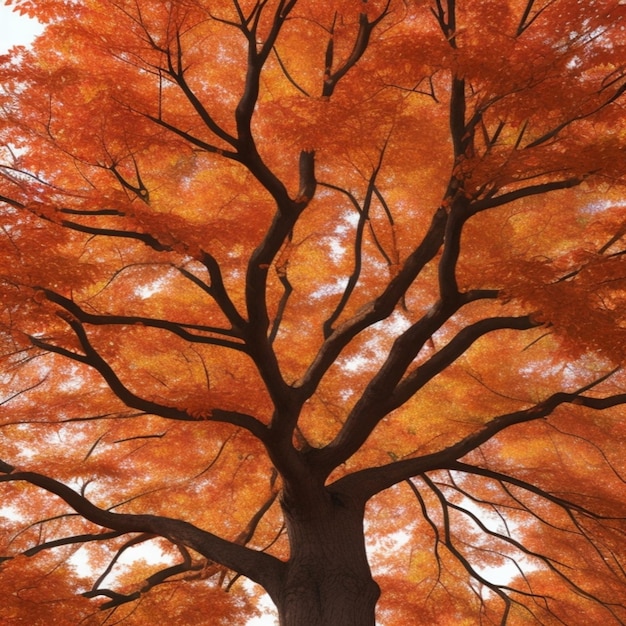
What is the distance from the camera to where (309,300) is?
30.7 ft

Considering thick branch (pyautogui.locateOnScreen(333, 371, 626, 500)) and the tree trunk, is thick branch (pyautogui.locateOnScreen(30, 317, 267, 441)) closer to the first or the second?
the tree trunk

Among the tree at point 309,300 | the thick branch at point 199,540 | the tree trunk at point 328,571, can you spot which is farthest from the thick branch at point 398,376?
the thick branch at point 199,540

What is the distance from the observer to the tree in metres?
5.60

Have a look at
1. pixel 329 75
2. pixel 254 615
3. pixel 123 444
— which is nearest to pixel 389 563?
pixel 254 615

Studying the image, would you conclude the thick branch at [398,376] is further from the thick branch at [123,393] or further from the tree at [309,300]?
the thick branch at [123,393]

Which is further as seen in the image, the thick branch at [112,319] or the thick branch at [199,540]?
the thick branch at [199,540]

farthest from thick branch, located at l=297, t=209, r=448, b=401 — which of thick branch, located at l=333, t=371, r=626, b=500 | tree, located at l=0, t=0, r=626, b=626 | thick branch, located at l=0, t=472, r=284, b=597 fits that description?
thick branch, located at l=0, t=472, r=284, b=597

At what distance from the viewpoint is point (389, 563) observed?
1079cm

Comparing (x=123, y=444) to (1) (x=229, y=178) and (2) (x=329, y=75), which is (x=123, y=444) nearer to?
(1) (x=229, y=178)

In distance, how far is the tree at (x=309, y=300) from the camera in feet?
18.4

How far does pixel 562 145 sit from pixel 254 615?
609 centimetres

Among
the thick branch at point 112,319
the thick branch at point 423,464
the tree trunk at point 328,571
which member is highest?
the thick branch at point 112,319

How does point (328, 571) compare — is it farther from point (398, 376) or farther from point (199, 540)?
point (398, 376)

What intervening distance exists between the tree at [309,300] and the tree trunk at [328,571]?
0.03 meters
